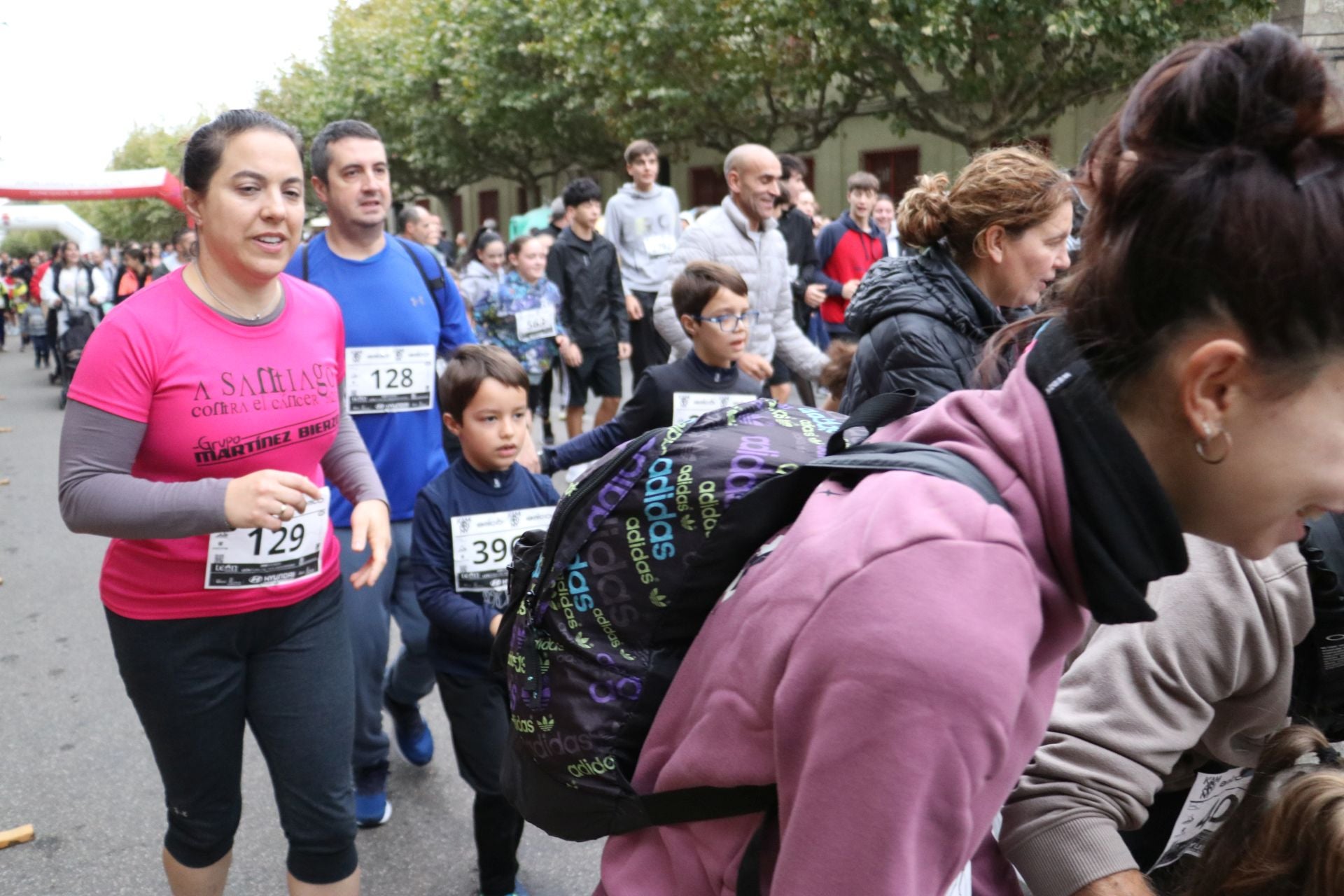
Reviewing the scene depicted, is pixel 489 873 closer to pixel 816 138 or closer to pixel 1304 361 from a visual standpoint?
pixel 1304 361

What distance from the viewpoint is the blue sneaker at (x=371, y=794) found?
3.60 meters

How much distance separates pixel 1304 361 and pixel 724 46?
19514 mm

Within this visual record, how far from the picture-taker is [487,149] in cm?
3078

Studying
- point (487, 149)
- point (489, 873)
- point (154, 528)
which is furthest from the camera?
point (487, 149)

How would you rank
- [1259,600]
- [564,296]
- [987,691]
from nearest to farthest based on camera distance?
[987,691] < [1259,600] < [564,296]

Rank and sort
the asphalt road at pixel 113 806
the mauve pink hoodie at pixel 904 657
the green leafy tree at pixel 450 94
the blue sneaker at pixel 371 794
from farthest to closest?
the green leafy tree at pixel 450 94 → the blue sneaker at pixel 371 794 → the asphalt road at pixel 113 806 → the mauve pink hoodie at pixel 904 657

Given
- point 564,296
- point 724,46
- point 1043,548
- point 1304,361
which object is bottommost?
point 564,296

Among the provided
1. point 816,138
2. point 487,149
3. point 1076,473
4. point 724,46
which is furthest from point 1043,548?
point 487,149

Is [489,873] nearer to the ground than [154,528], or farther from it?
nearer to the ground

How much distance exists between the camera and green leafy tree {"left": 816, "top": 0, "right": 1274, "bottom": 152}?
14094mm

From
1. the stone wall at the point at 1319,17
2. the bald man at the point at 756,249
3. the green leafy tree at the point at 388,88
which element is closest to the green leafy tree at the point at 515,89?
the green leafy tree at the point at 388,88

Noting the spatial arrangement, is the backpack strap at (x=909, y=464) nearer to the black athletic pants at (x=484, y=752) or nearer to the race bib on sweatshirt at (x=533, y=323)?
the black athletic pants at (x=484, y=752)

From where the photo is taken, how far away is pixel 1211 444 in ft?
3.16

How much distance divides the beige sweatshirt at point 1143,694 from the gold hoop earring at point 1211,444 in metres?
0.55
